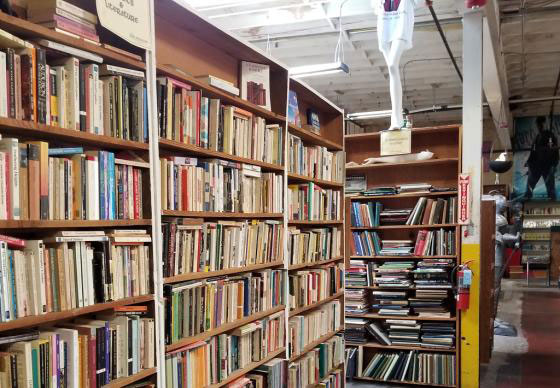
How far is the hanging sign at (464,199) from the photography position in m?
4.29

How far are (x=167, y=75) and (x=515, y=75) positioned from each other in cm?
713

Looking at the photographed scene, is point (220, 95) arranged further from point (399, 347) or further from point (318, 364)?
point (399, 347)

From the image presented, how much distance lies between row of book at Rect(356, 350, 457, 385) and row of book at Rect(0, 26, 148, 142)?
3.77 metres

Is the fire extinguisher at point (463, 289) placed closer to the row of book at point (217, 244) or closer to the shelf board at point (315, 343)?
the shelf board at point (315, 343)

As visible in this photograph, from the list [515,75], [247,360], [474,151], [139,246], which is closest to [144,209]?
[139,246]

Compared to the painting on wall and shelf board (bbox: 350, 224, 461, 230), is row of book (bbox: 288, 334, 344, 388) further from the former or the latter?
the painting on wall

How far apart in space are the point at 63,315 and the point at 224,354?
108cm

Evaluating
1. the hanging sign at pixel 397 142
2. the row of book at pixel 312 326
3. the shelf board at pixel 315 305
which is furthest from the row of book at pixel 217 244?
the hanging sign at pixel 397 142

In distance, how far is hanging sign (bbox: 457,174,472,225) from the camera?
429 centimetres

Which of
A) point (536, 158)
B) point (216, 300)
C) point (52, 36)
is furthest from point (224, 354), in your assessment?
point (536, 158)

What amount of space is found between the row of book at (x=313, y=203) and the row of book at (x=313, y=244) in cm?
10

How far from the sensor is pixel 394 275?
15.4 ft

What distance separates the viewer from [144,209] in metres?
1.88

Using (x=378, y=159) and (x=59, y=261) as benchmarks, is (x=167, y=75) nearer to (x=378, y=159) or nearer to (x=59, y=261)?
(x=59, y=261)
